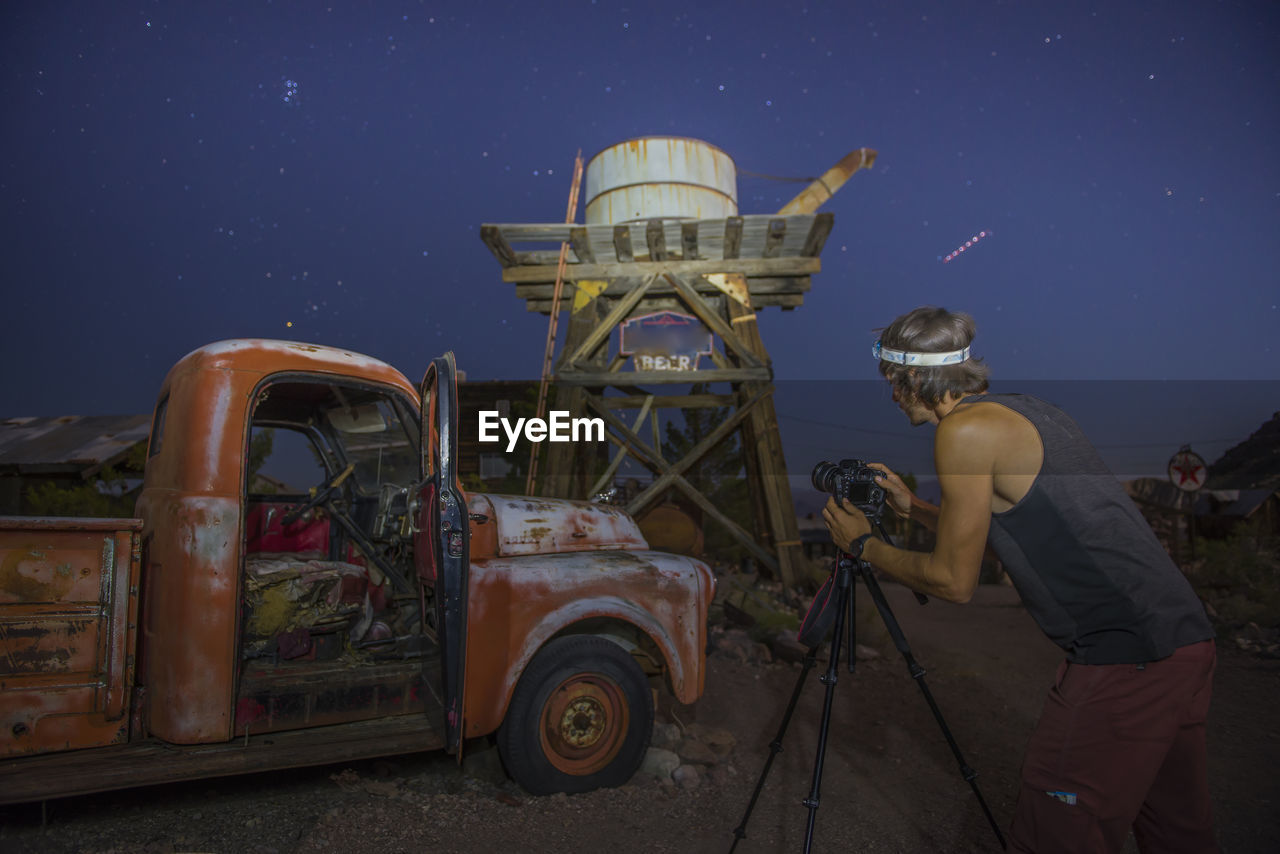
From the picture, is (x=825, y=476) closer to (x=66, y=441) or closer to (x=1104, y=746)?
(x=1104, y=746)

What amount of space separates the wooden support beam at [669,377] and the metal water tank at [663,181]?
197 centimetres

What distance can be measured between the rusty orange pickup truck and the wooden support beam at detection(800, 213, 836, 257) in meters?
5.40

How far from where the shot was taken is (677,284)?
9531 mm

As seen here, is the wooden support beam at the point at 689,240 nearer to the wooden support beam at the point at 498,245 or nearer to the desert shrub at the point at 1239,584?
the wooden support beam at the point at 498,245

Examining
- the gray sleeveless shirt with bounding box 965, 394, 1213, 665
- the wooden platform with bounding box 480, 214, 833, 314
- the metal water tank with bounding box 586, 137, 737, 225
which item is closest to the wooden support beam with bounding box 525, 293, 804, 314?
the wooden platform with bounding box 480, 214, 833, 314

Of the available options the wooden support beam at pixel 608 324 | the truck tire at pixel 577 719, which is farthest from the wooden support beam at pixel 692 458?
the truck tire at pixel 577 719

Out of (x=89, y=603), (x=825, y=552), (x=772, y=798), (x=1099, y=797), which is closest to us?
(x=1099, y=797)

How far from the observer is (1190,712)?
1.99m

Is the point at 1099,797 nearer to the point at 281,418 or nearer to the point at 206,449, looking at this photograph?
the point at 206,449

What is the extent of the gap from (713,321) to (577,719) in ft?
20.8

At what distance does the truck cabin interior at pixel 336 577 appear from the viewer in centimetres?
368

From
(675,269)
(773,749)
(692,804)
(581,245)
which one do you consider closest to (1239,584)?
(675,269)

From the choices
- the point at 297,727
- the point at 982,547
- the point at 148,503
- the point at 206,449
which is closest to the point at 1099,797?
the point at 982,547

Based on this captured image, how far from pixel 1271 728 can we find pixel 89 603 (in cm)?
727
